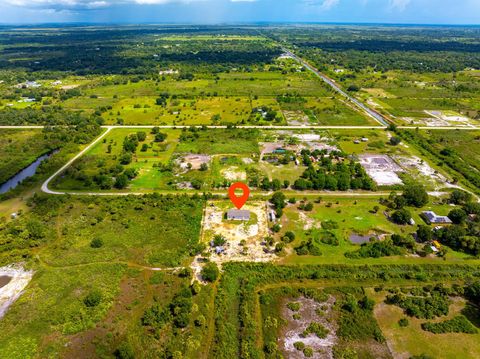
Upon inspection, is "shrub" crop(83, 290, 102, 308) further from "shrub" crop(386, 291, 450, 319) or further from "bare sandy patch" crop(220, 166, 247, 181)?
"shrub" crop(386, 291, 450, 319)

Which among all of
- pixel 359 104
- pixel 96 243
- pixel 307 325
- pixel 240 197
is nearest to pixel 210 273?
pixel 307 325

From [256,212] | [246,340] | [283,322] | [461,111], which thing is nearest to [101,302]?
[246,340]

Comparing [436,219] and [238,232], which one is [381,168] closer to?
[436,219]

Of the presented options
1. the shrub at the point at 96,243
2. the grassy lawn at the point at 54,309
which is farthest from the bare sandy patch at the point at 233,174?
the grassy lawn at the point at 54,309

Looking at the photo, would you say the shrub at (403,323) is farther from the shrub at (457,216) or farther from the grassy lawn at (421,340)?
the shrub at (457,216)

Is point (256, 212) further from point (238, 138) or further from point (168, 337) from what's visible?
point (238, 138)

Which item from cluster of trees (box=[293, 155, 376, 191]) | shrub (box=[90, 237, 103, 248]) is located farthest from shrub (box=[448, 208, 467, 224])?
shrub (box=[90, 237, 103, 248])
